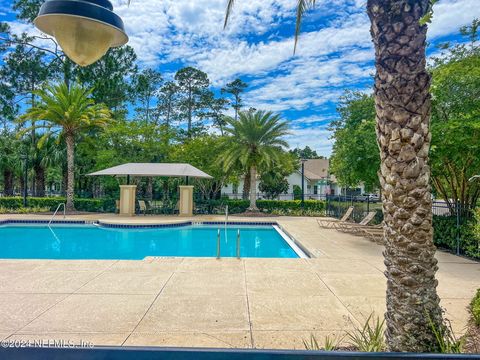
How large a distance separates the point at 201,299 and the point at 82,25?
13.3 feet

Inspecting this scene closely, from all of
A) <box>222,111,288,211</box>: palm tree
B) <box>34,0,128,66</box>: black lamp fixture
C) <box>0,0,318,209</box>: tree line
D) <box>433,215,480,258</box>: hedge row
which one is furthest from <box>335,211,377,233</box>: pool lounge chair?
<box>34,0,128,66</box>: black lamp fixture

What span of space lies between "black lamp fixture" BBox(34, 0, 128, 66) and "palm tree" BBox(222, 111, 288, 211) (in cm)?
1845

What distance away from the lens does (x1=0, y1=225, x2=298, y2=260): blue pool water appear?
11.0 metres

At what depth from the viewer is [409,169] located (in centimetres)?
269

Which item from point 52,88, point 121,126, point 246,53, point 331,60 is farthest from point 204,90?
point 331,60

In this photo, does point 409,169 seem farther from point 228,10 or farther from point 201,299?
point 201,299

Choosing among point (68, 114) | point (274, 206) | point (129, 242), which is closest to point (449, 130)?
point (129, 242)

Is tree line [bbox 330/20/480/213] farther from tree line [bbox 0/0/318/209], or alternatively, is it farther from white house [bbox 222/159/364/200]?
white house [bbox 222/159/364/200]

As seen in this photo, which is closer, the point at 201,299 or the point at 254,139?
the point at 201,299

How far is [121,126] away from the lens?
24.5m

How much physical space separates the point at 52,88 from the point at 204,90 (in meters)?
19.3

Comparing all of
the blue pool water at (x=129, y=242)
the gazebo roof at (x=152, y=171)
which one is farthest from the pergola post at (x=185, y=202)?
the blue pool water at (x=129, y=242)

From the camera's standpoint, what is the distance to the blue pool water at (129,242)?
11.0 meters

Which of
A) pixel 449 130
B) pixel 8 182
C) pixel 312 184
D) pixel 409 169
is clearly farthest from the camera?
pixel 312 184
